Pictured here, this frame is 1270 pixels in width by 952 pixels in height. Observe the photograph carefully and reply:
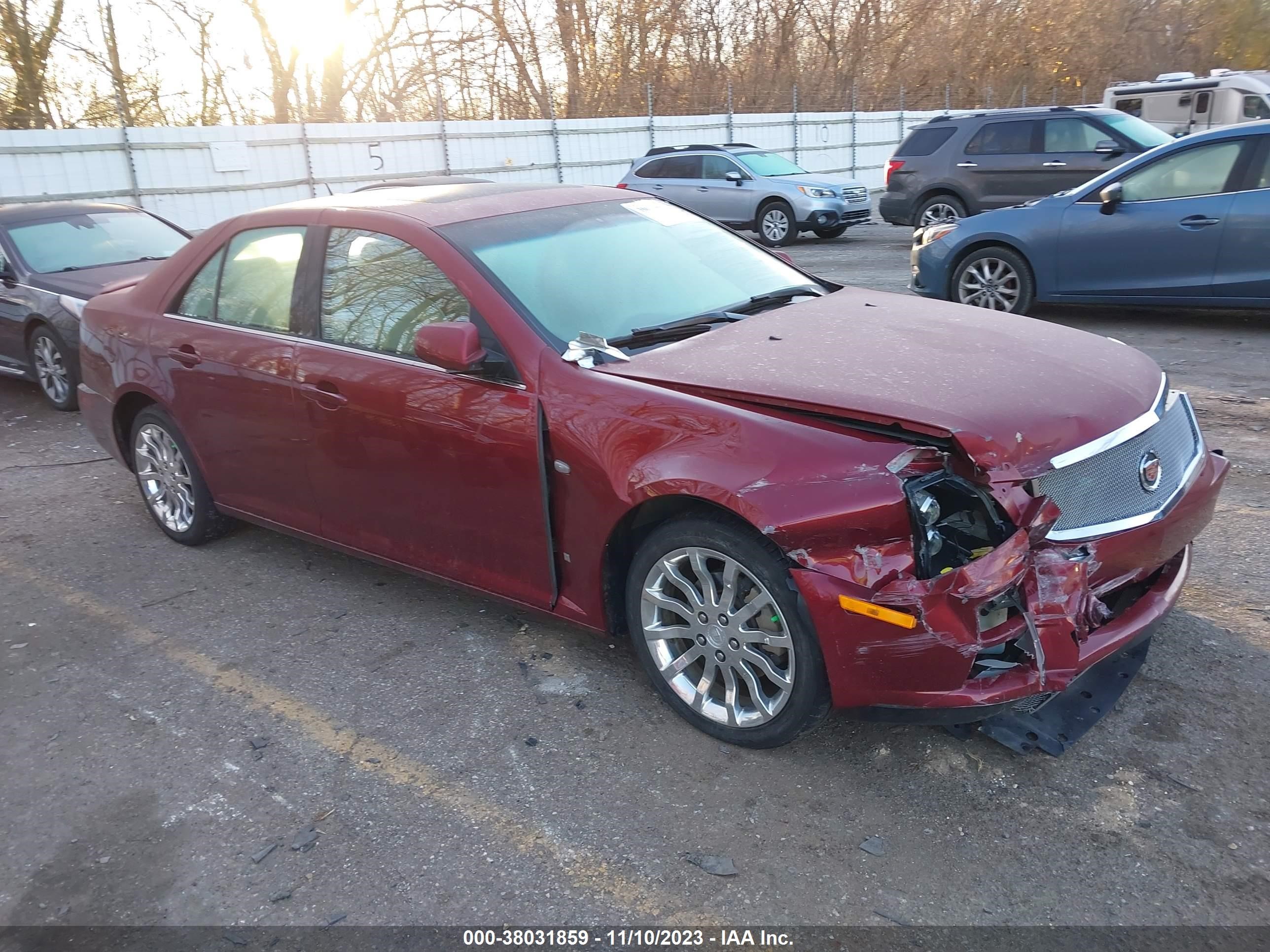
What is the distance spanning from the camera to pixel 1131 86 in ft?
62.9

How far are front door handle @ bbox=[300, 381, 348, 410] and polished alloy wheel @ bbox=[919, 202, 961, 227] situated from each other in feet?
37.9

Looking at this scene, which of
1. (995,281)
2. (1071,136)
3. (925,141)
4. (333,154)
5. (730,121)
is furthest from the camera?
(730,121)

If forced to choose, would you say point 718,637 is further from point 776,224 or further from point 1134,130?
point 776,224

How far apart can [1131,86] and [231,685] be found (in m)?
20.5

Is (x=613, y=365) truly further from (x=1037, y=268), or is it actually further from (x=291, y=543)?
(x=1037, y=268)

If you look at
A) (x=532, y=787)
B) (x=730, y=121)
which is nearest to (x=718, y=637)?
(x=532, y=787)

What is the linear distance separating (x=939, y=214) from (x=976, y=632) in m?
12.5

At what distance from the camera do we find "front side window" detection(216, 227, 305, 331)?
435cm

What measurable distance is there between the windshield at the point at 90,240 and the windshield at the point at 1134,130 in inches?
429

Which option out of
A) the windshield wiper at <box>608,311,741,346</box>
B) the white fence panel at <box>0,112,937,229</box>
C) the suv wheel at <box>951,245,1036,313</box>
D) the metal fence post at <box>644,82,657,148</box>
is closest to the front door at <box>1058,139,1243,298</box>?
the suv wheel at <box>951,245,1036,313</box>

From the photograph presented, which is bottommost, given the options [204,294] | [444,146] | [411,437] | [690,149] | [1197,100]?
[411,437]

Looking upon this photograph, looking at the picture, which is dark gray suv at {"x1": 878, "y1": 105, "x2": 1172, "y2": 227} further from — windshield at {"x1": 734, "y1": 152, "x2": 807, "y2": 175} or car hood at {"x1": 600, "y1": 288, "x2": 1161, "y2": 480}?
car hood at {"x1": 600, "y1": 288, "x2": 1161, "y2": 480}

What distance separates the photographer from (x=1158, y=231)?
7980 mm

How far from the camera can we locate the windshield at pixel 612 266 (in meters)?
3.74
